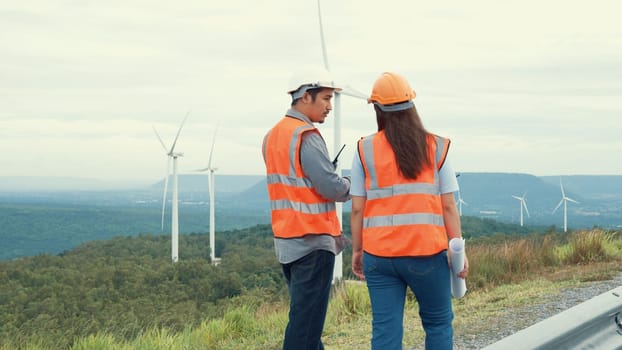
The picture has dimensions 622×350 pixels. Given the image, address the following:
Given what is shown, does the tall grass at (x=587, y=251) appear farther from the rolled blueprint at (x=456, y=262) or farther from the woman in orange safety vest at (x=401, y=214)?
the woman in orange safety vest at (x=401, y=214)

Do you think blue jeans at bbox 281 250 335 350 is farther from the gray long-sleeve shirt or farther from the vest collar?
the vest collar

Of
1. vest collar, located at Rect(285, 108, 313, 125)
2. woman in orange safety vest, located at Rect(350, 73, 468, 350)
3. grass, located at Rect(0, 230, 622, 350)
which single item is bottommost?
Result: grass, located at Rect(0, 230, 622, 350)

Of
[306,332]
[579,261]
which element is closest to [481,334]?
[306,332]

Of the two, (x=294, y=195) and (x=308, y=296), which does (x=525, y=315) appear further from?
(x=294, y=195)

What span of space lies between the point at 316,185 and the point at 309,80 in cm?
58

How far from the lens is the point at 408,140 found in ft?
13.0

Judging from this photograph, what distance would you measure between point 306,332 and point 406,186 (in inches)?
42.0

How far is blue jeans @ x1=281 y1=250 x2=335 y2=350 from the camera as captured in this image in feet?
14.4

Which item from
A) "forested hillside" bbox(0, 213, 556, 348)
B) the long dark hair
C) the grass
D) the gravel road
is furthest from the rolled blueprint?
"forested hillside" bbox(0, 213, 556, 348)

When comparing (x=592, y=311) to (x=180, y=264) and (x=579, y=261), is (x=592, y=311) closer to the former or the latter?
(x=579, y=261)

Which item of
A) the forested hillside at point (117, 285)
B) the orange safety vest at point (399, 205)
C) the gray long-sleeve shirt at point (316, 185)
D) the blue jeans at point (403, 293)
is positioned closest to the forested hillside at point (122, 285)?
the forested hillside at point (117, 285)

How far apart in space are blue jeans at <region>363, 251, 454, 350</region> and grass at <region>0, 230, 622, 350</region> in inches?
86.3

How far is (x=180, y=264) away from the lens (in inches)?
2210

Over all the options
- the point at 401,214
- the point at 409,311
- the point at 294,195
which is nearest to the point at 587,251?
the point at 409,311
